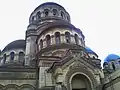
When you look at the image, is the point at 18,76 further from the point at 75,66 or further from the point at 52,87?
the point at 75,66

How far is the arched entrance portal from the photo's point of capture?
14.7 metres

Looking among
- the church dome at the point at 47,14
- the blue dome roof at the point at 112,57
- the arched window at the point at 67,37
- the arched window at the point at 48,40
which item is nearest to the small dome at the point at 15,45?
the church dome at the point at 47,14

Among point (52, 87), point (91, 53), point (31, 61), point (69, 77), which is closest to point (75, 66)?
point (69, 77)

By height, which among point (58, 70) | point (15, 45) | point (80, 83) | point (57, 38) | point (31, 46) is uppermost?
point (15, 45)

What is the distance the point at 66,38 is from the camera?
20.4 meters

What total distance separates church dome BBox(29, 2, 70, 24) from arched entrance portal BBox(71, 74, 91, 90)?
14423mm

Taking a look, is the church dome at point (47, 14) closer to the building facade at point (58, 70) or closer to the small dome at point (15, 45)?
the small dome at point (15, 45)

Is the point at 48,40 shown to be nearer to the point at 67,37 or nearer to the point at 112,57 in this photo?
the point at 67,37

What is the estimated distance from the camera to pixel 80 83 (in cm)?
1494

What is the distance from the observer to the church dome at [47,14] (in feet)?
89.5

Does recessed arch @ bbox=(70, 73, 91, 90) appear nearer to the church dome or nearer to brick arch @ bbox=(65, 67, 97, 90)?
brick arch @ bbox=(65, 67, 97, 90)

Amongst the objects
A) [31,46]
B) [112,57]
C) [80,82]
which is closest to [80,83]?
[80,82]

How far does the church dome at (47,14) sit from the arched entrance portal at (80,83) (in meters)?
14.4

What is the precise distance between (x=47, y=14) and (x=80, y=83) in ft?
57.1
